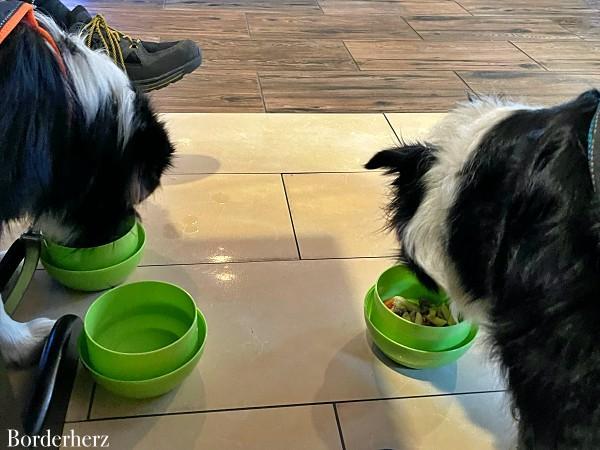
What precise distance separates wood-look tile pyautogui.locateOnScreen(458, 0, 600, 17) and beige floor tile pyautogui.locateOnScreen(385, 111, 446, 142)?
1.34 metres

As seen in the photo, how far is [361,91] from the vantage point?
7.77 feet

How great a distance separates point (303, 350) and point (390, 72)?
1.55m

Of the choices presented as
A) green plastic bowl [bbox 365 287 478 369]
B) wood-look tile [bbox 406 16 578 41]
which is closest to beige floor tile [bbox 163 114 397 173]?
green plastic bowl [bbox 365 287 478 369]

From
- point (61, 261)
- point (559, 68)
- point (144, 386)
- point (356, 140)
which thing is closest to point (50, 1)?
point (61, 261)

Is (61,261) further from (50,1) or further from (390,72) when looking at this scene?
(390,72)

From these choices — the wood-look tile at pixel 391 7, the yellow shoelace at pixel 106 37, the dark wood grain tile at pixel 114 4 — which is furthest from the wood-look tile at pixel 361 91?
the dark wood grain tile at pixel 114 4

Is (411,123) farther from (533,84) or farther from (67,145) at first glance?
(67,145)

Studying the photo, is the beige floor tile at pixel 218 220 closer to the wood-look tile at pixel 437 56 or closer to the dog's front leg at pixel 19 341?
the dog's front leg at pixel 19 341

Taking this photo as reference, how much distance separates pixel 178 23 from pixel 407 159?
6.89 ft

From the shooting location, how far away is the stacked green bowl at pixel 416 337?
4.00ft

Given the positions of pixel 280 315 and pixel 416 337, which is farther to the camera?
pixel 280 315

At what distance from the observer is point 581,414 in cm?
A: 86

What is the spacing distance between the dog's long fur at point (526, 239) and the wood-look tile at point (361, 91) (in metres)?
1.25

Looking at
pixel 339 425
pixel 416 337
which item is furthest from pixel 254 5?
pixel 339 425
